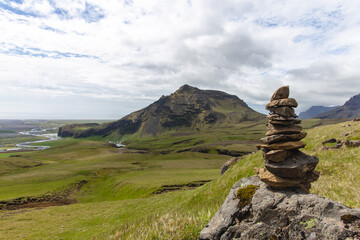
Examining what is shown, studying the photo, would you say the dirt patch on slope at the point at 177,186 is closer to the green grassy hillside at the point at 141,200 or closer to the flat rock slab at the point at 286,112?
the green grassy hillside at the point at 141,200

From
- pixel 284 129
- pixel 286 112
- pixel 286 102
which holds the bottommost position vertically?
pixel 284 129

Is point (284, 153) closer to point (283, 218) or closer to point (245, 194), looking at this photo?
point (245, 194)

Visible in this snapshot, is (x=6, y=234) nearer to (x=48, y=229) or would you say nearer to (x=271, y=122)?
(x=48, y=229)

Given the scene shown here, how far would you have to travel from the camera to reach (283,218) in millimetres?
7559

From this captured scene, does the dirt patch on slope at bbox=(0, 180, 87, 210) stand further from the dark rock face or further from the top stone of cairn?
the top stone of cairn

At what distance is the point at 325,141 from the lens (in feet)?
86.5

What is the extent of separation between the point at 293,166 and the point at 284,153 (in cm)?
79

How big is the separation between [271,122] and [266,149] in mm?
1612

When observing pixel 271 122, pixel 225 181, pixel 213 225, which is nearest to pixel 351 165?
pixel 271 122

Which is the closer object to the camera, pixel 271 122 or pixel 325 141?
pixel 271 122

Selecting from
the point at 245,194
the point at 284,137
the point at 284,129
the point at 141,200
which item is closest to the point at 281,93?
the point at 284,129

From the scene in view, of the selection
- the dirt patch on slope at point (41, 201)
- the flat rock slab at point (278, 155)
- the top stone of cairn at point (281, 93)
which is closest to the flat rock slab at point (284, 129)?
the flat rock slab at point (278, 155)

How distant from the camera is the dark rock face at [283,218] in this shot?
6117 millimetres

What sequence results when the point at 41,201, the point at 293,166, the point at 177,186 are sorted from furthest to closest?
A: 1. the point at 41,201
2. the point at 177,186
3. the point at 293,166
